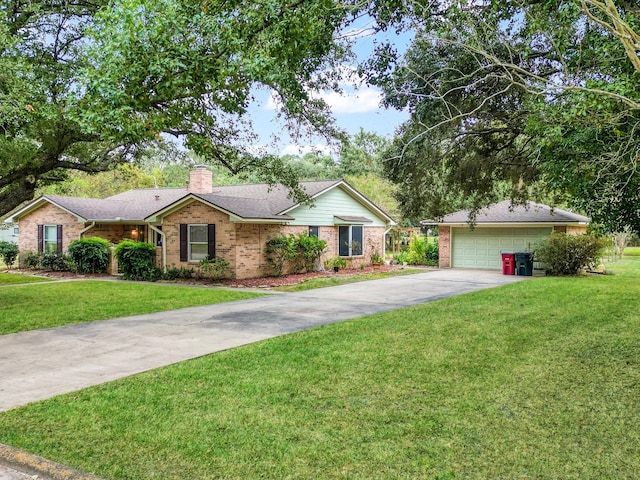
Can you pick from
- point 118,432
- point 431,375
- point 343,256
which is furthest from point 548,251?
point 118,432

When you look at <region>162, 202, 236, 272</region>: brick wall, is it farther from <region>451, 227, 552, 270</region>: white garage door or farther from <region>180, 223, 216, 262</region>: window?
<region>451, 227, 552, 270</region>: white garage door

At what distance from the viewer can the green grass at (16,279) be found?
17375 millimetres

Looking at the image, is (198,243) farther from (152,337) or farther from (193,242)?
(152,337)

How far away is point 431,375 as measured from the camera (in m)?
6.10

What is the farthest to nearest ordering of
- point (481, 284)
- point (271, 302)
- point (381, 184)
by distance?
point (381, 184) → point (481, 284) → point (271, 302)

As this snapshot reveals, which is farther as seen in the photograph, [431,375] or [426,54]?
[426,54]

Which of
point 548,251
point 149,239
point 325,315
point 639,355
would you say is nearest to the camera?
point 639,355

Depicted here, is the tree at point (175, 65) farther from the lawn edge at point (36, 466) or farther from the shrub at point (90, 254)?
the shrub at point (90, 254)

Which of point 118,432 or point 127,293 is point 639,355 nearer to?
point 118,432

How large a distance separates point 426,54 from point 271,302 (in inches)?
280

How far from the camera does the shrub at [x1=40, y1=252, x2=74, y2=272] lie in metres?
21.0

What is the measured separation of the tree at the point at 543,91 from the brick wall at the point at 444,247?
13.6m

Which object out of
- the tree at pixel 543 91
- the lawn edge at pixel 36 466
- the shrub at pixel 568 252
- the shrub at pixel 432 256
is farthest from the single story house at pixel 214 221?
the lawn edge at pixel 36 466

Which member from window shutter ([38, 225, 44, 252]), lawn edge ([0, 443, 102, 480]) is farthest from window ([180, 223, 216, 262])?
lawn edge ([0, 443, 102, 480])
